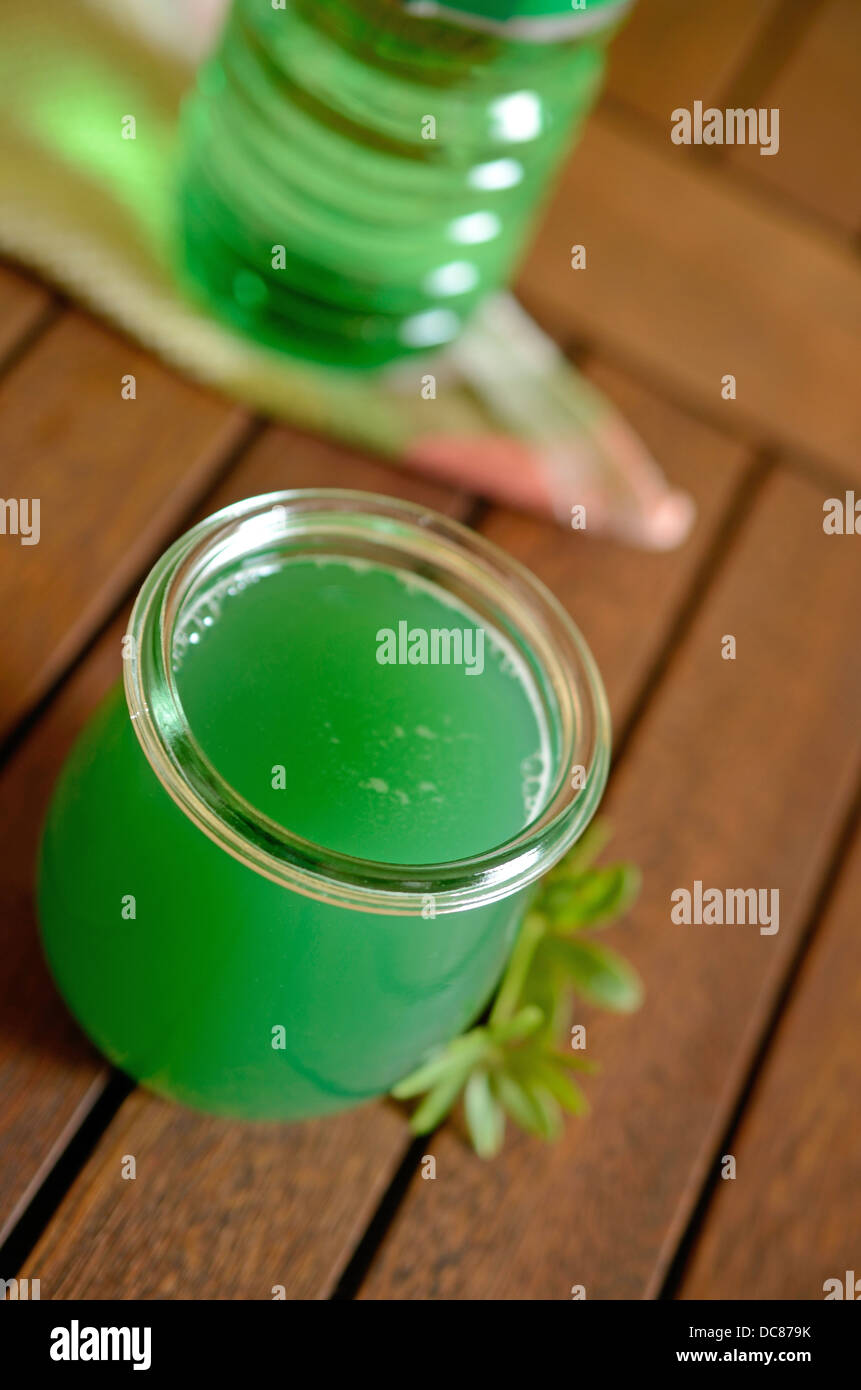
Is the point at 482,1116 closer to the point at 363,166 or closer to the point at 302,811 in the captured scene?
the point at 302,811

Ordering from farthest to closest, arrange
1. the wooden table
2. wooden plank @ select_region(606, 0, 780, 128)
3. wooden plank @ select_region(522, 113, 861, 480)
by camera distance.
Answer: wooden plank @ select_region(606, 0, 780, 128) < wooden plank @ select_region(522, 113, 861, 480) < the wooden table

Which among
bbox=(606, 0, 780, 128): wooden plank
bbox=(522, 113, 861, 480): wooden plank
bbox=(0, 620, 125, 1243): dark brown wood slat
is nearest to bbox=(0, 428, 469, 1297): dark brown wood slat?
bbox=(0, 620, 125, 1243): dark brown wood slat

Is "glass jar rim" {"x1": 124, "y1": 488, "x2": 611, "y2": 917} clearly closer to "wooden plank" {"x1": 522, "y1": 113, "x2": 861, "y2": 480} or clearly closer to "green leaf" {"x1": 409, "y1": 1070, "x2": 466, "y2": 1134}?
"green leaf" {"x1": 409, "y1": 1070, "x2": 466, "y2": 1134}

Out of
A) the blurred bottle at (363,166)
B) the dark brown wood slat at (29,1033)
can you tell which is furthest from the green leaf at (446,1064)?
the blurred bottle at (363,166)

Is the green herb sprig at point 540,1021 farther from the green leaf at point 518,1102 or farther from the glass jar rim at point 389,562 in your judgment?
the glass jar rim at point 389,562

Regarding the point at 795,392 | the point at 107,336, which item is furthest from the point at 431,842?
the point at 795,392
